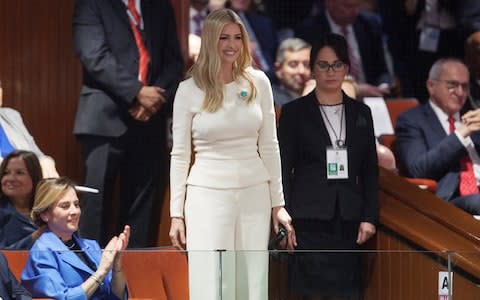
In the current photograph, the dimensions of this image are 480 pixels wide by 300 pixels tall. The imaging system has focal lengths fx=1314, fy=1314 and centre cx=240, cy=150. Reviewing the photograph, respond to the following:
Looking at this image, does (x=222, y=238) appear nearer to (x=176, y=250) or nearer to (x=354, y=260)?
(x=176, y=250)

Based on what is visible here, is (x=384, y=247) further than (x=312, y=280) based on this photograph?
Yes

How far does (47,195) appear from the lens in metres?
5.49

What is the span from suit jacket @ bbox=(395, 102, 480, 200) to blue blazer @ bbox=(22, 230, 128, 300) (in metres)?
2.44

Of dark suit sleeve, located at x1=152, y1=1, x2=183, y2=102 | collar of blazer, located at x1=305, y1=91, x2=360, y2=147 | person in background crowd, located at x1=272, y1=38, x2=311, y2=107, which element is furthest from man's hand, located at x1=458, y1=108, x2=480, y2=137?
dark suit sleeve, located at x1=152, y1=1, x2=183, y2=102

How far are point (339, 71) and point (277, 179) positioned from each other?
0.76m

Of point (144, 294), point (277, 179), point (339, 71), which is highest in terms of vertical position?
point (339, 71)

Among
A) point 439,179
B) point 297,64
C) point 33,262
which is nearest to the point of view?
point 33,262

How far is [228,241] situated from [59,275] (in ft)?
2.26

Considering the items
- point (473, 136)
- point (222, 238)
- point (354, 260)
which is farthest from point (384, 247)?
point (473, 136)

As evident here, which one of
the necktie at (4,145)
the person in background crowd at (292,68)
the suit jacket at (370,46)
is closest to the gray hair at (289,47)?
the person in background crowd at (292,68)

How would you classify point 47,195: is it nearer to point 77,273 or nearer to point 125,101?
point 77,273

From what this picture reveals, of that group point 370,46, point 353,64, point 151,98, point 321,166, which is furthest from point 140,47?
point 370,46

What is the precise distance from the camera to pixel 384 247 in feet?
19.4

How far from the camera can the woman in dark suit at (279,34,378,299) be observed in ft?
19.0
